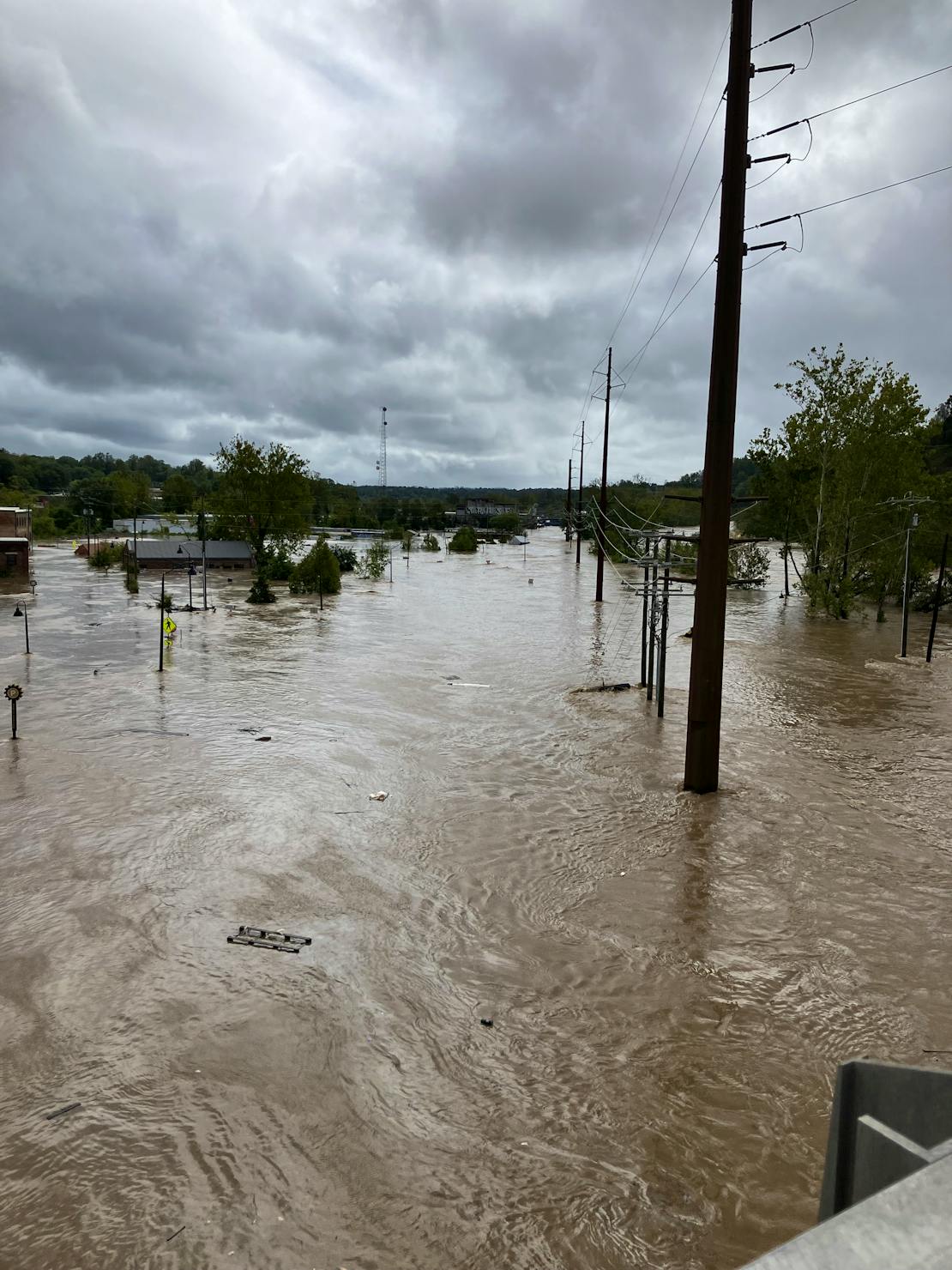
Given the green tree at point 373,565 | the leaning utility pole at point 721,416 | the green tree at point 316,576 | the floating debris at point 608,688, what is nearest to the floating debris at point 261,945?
the leaning utility pole at point 721,416

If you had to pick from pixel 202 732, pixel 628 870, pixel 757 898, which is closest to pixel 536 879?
pixel 628 870

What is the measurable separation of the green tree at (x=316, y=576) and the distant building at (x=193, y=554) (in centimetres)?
2412

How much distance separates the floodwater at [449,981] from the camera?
576 centimetres

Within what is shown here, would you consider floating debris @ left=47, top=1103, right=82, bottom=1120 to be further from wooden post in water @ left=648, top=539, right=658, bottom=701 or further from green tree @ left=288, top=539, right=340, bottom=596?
green tree @ left=288, top=539, right=340, bottom=596

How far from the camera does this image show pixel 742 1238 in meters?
5.42

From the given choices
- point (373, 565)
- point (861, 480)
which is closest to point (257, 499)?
point (373, 565)

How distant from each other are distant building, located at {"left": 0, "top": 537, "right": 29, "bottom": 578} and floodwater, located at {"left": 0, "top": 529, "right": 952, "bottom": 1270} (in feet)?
157

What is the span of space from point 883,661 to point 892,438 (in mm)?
16359

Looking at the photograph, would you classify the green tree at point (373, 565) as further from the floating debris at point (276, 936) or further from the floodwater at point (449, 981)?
the floating debris at point (276, 936)

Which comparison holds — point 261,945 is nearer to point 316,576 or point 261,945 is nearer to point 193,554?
point 316,576

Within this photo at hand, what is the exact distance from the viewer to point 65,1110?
670 cm

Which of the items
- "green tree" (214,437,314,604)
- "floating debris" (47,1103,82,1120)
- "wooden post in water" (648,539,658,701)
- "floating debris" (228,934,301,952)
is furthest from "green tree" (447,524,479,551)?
"floating debris" (47,1103,82,1120)

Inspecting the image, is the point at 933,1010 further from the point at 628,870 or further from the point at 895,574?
the point at 895,574

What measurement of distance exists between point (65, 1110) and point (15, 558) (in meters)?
63.9
